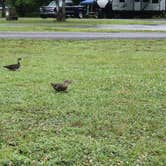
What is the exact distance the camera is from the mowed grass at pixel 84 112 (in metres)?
6.34

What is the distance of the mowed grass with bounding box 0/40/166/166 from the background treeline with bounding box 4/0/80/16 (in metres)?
42.9

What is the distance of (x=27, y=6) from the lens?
59000 millimetres

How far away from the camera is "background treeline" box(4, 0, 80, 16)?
57.3m

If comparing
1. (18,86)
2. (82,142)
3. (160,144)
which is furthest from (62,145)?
(18,86)

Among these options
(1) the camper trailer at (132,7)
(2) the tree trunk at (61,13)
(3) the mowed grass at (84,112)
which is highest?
(3) the mowed grass at (84,112)

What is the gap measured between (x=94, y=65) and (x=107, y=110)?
5392mm

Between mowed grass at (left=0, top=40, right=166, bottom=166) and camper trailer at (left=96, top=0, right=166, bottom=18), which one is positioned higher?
mowed grass at (left=0, top=40, right=166, bottom=166)

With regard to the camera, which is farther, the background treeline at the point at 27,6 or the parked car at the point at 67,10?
the background treeline at the point at 27,6

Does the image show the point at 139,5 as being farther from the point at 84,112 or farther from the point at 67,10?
the point at 84,112

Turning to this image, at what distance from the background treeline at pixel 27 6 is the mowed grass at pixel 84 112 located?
42.9m

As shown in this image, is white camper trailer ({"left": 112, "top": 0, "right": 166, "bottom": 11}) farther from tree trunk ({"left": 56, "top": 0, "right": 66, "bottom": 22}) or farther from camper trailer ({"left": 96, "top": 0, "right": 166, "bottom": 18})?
tree trunk ({"left": 56, "top": 0, "right": 66, "bottom": 22})

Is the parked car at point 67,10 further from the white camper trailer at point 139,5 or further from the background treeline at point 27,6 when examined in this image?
the background treeline at point 27,6

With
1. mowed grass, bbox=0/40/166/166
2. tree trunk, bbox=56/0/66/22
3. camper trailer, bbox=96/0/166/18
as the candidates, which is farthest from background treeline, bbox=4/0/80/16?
mowed grass, bbox=0/40/166/166

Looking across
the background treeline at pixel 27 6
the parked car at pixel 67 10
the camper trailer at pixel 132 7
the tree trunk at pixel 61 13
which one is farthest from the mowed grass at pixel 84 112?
the background treeline at pixel 27 6
